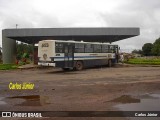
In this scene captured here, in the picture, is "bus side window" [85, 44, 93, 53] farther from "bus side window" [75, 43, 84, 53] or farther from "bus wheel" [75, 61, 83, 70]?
"bus wheel" [75, 61, 83, 70]

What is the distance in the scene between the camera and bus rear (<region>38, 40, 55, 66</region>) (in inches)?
1024

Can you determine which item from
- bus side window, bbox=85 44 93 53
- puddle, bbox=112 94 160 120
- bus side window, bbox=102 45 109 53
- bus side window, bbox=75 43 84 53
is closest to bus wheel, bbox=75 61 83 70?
bus side window, bbox=75 43 84 53

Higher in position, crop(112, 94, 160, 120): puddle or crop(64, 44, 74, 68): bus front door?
crop(64, 44, 74, 68): bus front door

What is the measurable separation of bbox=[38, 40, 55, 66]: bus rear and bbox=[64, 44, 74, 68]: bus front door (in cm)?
149

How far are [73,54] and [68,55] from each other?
0.83 m

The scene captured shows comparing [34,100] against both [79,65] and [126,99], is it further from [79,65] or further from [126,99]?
[79,65]

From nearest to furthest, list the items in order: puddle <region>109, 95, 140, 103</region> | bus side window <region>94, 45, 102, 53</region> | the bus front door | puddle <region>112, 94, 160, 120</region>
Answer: puddle <region>112, 94, 160, 120</region>
puddle <region>109, 95, 140, 103</region>
the bus front door
bus side window <region>94, 45, 102, 53</region>

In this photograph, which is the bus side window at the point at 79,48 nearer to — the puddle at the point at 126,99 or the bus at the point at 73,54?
the bus at the point at 73,54

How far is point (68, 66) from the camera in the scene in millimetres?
27703

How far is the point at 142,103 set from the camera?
10.2 m

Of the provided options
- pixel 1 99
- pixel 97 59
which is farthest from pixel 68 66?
pixel 1 99

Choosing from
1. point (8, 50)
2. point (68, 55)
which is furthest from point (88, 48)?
point (8, 50)

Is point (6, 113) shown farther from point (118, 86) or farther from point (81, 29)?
point (81, 29)

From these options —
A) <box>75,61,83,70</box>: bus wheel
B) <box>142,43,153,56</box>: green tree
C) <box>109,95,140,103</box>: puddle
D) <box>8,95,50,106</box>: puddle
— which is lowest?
<box>8,95,50,106</box>: puddle
